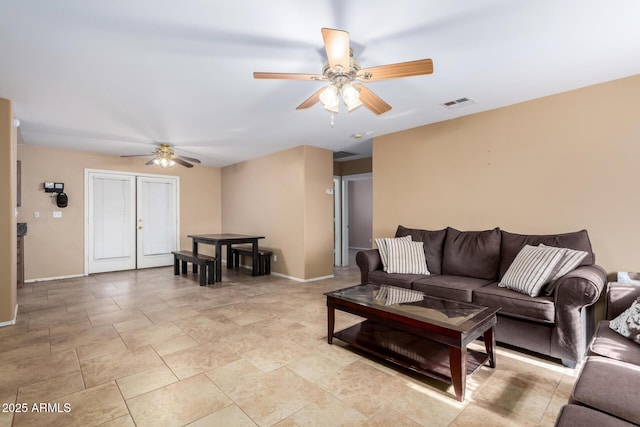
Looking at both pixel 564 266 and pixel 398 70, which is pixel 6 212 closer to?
pixel 398 70

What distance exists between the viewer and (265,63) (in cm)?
248

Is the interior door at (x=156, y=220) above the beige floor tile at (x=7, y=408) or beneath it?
above

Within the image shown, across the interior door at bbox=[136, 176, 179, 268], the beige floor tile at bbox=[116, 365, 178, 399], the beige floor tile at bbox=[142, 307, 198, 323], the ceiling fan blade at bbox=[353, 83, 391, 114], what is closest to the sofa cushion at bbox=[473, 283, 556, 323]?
the ceiling fan blade at bbox=[353, 83, 391, 114]

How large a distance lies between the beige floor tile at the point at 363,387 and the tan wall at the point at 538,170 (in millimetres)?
2292

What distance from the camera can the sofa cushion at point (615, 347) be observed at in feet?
5.25

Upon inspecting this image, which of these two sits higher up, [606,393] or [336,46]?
[336,46]

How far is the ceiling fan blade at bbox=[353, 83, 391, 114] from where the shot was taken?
94.9 inches

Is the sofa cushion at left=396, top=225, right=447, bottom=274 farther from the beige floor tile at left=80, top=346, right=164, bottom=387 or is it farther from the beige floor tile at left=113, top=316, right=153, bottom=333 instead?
the beige floor tile at left=113, top=316, right=153, bottom=333

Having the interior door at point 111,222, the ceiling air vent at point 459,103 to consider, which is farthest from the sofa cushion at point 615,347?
the interior door at point 111,222

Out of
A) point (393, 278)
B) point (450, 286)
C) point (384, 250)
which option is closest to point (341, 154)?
point (384, 250)

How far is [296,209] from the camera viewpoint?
17.9 feet

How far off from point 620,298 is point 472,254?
1.24 meters

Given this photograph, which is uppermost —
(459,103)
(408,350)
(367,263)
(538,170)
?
(459,103)

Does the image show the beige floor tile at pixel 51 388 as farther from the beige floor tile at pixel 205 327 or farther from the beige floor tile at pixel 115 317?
the beige floor tile at pixel 115 317
